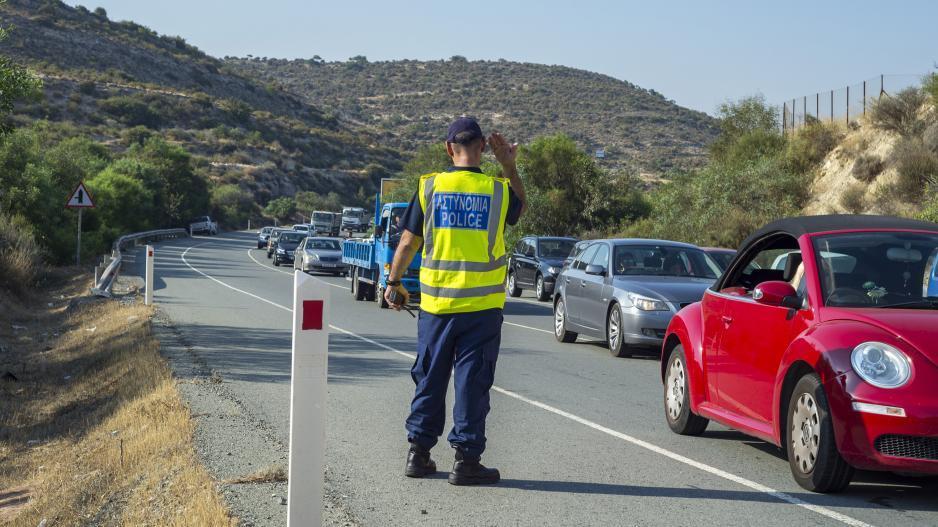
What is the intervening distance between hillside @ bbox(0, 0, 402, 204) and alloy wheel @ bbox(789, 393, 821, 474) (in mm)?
93445

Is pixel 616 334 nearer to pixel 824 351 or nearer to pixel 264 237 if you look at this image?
pixel 824 351

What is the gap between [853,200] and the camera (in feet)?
113

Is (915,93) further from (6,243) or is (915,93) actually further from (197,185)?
(197,185)

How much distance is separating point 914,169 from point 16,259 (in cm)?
2444

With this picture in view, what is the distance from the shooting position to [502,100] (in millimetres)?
126438

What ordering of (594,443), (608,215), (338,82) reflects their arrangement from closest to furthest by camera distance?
(594,443) < (608,215) < (338,82)

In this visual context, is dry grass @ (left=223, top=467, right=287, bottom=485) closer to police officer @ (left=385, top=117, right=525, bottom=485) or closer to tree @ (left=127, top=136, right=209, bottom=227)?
police officer @ (left=385, top=117, right=525, bottom=485)

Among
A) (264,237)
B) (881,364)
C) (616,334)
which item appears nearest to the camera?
(881,364)

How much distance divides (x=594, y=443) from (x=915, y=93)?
32679mm

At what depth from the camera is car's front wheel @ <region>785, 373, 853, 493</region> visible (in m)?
6.47

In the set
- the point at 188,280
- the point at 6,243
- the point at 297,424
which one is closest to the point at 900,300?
the point at 297,424

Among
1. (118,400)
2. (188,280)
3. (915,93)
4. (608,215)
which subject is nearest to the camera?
(118,400)

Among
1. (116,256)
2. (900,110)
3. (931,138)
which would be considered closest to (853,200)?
(931,138)

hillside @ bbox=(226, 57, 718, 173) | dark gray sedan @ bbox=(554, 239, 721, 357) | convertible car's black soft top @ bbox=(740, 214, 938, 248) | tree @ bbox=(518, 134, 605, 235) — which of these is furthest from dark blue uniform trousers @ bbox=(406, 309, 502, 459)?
hillside @ bbox=(226, 57, 718, 173)
